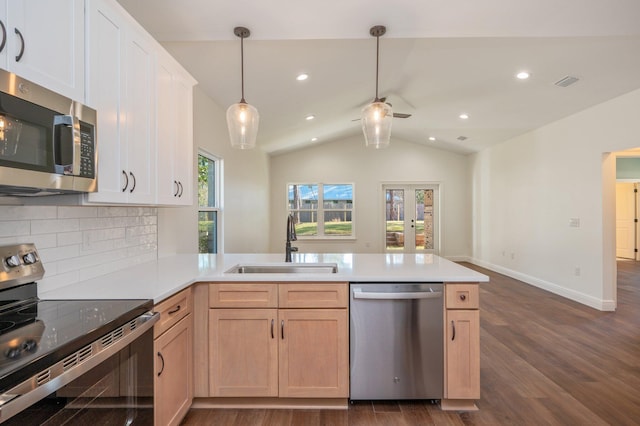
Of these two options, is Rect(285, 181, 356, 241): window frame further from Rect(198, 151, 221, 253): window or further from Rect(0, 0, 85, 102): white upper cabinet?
Rect(0, 0, 85, 102): white upper cabinet

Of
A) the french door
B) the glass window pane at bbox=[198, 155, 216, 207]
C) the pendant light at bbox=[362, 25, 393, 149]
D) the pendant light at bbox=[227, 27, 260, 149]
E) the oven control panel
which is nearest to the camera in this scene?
the oven control panel

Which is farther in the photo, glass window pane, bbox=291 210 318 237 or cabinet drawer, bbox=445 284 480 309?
glass window pane, bbox=291 210 318 237

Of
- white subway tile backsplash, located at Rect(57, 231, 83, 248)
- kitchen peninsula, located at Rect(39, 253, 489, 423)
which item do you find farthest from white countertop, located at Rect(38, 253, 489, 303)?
white subway tile backsplash, located at Rect(57, 231, 83, 248)

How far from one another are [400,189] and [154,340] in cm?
707

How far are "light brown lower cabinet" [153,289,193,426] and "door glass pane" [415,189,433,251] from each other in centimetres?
683

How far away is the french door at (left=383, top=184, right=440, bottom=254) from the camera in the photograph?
7.91 meters

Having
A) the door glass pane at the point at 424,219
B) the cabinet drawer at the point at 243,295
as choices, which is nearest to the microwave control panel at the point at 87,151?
the cabinet drawer at the point at 243,295

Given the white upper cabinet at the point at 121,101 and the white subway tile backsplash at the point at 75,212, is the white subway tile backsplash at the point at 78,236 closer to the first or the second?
the white subway tile backsplash at the point at 75,212

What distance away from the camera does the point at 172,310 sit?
1698mm

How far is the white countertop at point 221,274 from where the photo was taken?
1570 millimetres

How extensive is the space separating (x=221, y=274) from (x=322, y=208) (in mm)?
5866

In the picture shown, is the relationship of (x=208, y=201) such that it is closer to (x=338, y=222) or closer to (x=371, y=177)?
(x=338, y=222)

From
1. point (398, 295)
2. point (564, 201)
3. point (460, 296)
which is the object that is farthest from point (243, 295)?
point (564, 201)

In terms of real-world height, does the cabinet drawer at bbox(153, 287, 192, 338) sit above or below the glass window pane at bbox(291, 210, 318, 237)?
below
